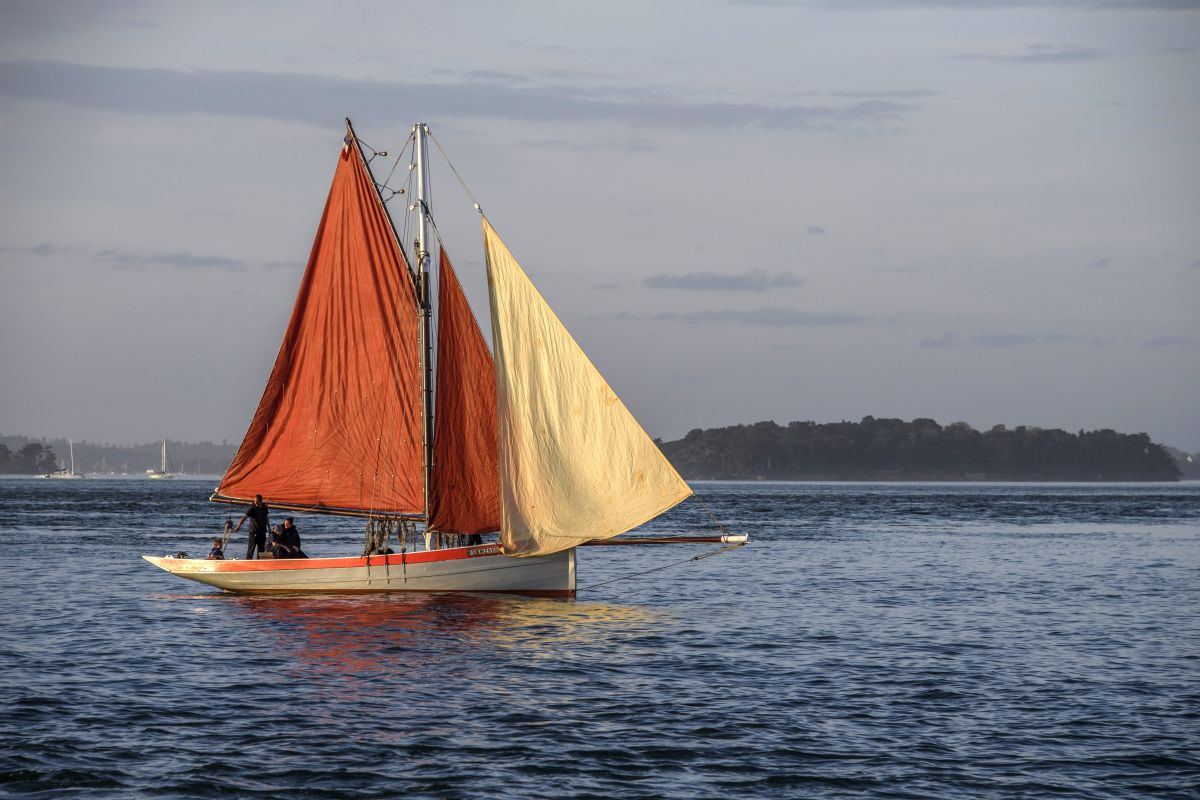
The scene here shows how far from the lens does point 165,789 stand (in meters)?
17.5

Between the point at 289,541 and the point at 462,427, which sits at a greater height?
the point at 462,427

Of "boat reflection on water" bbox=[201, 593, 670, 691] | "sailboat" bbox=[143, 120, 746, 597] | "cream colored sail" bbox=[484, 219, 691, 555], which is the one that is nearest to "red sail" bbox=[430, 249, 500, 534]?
"sailboat" bbox=[143, 120, 746, 597]

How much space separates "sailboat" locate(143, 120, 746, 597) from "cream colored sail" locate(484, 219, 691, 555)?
4 cm

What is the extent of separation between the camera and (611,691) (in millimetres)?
24672

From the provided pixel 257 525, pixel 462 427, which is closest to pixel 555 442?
pixel 462 427

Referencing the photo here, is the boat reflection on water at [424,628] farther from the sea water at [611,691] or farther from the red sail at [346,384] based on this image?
the red sail at [346,384]

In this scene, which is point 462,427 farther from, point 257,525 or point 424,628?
point 424,628

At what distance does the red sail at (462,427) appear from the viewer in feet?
127

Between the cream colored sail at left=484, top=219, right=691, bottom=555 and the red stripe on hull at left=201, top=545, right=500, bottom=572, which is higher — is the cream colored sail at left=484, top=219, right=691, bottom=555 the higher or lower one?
the higher one

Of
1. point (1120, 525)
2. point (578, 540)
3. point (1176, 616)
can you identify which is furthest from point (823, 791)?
point (1120, 525)

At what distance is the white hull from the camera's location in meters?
37.4

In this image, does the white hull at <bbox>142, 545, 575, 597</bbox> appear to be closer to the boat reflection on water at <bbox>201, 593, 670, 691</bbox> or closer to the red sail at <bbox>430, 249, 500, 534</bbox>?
the boat reflection on water at <bbox>201, 593, 670, 691</bbox>

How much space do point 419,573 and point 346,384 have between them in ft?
20.6

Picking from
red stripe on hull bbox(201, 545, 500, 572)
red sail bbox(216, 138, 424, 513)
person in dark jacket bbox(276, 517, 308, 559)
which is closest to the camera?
red stripe on hull bbox(201, 545, 500, 572)
